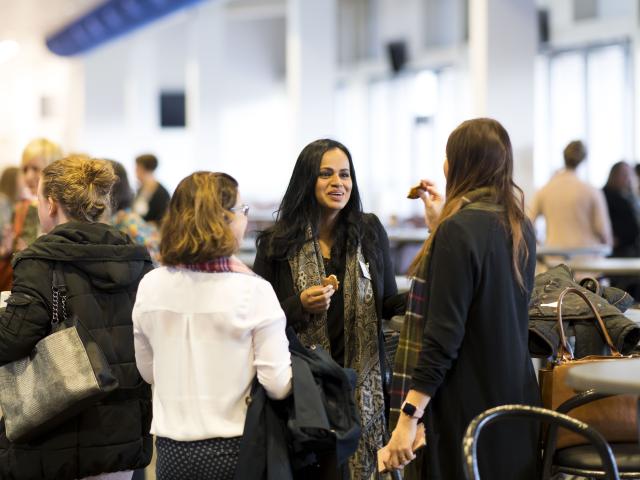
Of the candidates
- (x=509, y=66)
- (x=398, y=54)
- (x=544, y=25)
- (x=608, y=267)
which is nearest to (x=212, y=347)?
(x=608, y=267)

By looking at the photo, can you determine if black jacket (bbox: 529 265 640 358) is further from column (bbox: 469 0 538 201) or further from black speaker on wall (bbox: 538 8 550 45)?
black speaker on wall (bbox: 538 8 550 45)

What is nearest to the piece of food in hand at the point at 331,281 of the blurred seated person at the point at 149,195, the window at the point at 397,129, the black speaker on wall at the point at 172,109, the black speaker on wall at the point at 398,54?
the blurred seated person at the point at 149,195

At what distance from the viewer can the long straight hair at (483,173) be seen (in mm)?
2801

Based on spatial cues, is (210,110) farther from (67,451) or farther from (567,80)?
(67,451)

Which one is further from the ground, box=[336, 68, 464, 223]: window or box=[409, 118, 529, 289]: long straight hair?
box=[336, 68, 464, 223]: window

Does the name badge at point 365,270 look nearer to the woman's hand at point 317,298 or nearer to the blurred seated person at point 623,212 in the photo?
the woman's hand at point 317,298

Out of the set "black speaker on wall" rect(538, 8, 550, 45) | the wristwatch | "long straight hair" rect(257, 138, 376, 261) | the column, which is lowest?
the wristwatch

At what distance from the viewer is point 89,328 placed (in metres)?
3.07

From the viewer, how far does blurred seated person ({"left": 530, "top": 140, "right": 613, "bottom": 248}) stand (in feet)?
26.0

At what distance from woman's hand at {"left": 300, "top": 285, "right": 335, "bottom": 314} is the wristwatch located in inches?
21.3

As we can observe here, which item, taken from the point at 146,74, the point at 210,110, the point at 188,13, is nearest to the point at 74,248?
the point at 210,110

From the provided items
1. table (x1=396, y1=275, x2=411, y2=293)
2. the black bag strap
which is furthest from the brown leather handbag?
table (x1=396, y1=275, x2=411, y2=293)

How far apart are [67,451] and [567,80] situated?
12.0 metres

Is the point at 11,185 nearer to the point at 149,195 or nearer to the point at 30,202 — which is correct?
the point at 149,195
